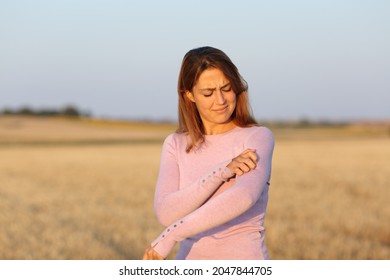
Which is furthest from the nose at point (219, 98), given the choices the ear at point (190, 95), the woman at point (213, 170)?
the ear at point (190, 95)

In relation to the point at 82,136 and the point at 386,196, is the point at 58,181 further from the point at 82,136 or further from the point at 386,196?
the point at 82,136

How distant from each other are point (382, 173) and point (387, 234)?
11.3 m

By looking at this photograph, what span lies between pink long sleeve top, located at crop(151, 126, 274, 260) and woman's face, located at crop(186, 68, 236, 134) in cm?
9

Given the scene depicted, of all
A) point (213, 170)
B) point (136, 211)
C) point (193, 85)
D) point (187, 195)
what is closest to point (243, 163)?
point (213, 170)

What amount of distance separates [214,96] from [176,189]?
0.36m

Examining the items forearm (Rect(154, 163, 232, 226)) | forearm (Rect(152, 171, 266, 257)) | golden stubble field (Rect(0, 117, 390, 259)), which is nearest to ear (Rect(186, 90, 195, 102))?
forearm (Rect(154, 163, 232, 226))

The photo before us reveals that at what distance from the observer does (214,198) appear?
2.13 m

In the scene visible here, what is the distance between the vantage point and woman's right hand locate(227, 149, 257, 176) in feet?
6.93

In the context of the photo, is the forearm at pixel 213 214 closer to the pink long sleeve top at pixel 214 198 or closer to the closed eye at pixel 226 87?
the pink long sleeve top at pixel 214 198

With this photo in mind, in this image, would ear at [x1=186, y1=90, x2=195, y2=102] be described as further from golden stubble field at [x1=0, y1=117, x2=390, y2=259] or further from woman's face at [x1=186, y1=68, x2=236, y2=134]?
golden stubble field at [x1=0, y1=117, x2=390, y2=259]

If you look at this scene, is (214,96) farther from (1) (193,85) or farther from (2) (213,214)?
(2) (213,214)

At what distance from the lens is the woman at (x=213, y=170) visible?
6.93 feet

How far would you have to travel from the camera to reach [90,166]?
26172mm

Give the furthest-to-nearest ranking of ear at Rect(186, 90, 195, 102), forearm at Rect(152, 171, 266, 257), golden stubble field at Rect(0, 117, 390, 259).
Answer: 1. golden stubble field at Rect(0, 117, 390, 259)
2. ear at Rect(186, 90, 195, 102)
3. forearm at Rect(152, 171, 266, 257)
